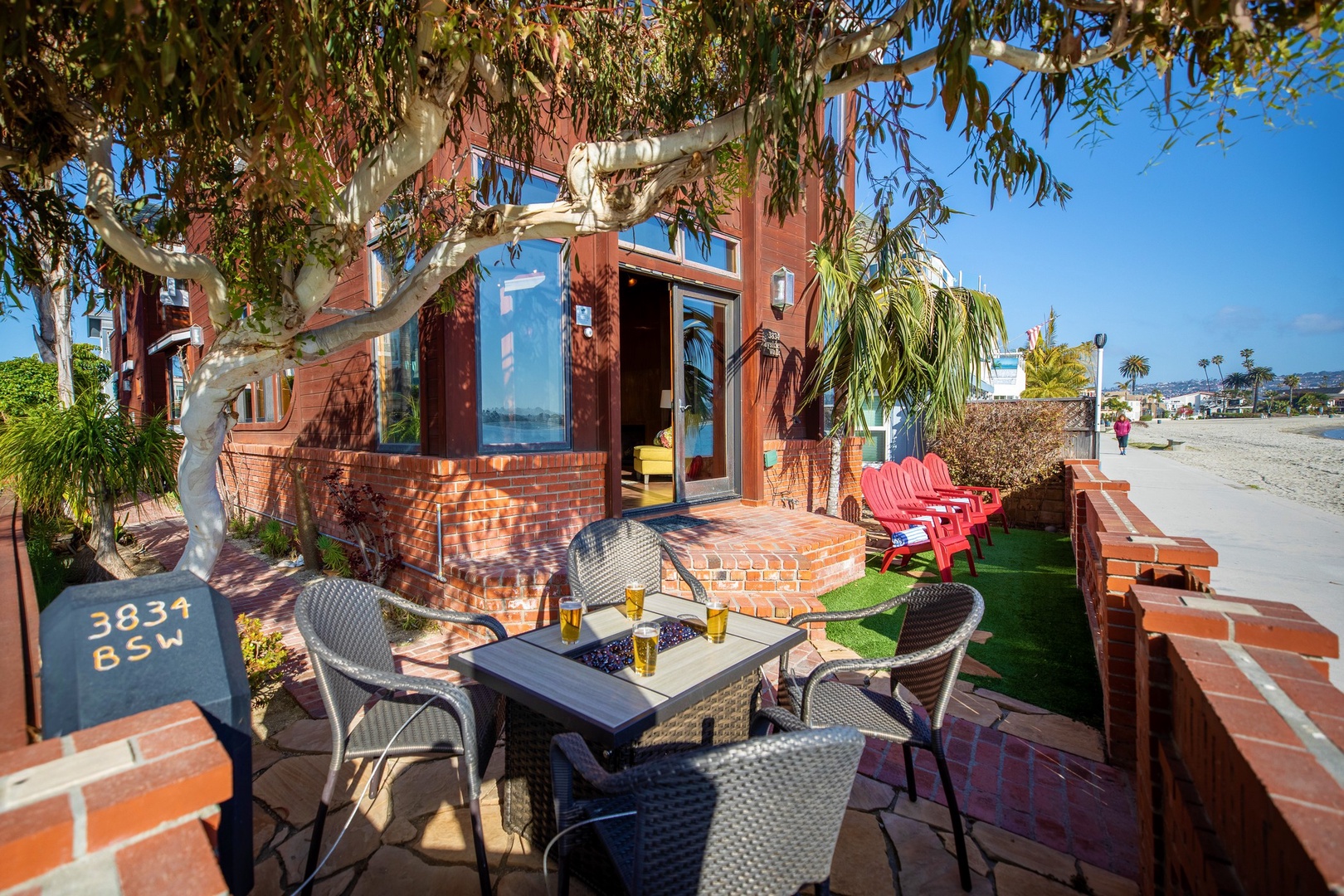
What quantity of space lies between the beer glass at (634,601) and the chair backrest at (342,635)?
0.92 metres

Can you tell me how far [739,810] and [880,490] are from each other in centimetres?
494

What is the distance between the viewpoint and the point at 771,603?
4047 mm

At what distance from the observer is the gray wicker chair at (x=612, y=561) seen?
305 centimetres

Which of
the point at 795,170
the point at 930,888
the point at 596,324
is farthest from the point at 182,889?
the point at 596,324

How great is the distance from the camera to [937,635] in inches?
85.9

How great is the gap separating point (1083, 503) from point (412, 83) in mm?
5066

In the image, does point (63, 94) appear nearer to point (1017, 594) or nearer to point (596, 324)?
point (596, 324)

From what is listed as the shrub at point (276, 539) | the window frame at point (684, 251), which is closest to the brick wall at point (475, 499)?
the shrub at point (276, 539)

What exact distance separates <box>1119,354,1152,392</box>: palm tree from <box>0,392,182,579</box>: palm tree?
93807 millimetres

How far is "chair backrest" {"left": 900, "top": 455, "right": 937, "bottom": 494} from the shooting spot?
679 cm

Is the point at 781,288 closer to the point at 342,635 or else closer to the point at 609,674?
the point at 609,674

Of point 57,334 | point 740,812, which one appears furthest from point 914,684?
point 57,334

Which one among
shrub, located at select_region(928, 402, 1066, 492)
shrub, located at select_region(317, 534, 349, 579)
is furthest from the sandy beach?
shrub, located at select_region(317, 534, 349, 579)

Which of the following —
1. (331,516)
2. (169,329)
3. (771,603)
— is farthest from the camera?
(169,329)
